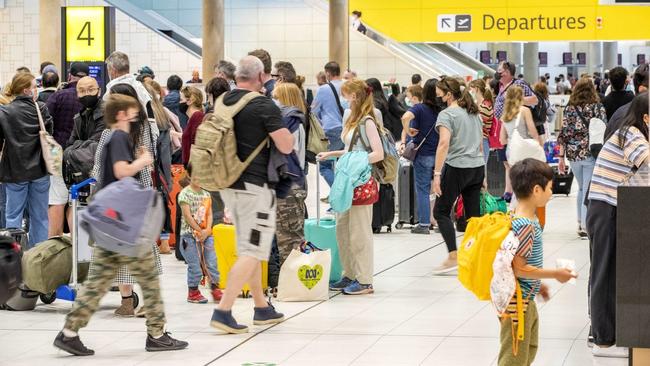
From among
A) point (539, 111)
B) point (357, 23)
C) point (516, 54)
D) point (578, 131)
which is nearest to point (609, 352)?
point (578, 131)

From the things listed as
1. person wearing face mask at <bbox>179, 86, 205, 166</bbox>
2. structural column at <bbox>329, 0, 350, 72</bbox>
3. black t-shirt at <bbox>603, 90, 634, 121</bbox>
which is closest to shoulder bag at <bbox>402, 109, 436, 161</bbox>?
Result: black t-shirt at <bbox>603, 90, 634, 121</bbox>

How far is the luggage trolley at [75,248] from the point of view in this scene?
872 cm

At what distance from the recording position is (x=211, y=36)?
27172 millimetres

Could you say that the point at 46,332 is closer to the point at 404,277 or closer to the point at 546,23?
the point at 404,277

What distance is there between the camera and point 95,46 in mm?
14578

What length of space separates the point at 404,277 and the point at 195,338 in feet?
10.2

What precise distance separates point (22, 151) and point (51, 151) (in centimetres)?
35

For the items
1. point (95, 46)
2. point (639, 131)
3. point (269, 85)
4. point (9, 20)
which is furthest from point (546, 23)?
point (639, 131)

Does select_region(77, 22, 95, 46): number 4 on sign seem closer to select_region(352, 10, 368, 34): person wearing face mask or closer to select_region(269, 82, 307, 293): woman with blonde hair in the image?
select_region(269, 82, 307, 293): woman with blonde hair

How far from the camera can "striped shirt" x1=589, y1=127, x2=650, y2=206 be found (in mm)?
6504

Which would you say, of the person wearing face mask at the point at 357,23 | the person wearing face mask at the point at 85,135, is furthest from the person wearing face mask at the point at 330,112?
the person wearing face mask at the point at 357,23

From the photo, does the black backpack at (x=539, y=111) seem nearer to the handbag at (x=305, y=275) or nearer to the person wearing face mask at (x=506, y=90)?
the person wearing face mask at (x=506, y=90)

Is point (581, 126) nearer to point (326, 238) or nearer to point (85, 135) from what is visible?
point (326, 238)

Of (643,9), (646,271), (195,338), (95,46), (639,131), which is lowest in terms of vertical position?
(195,338)
